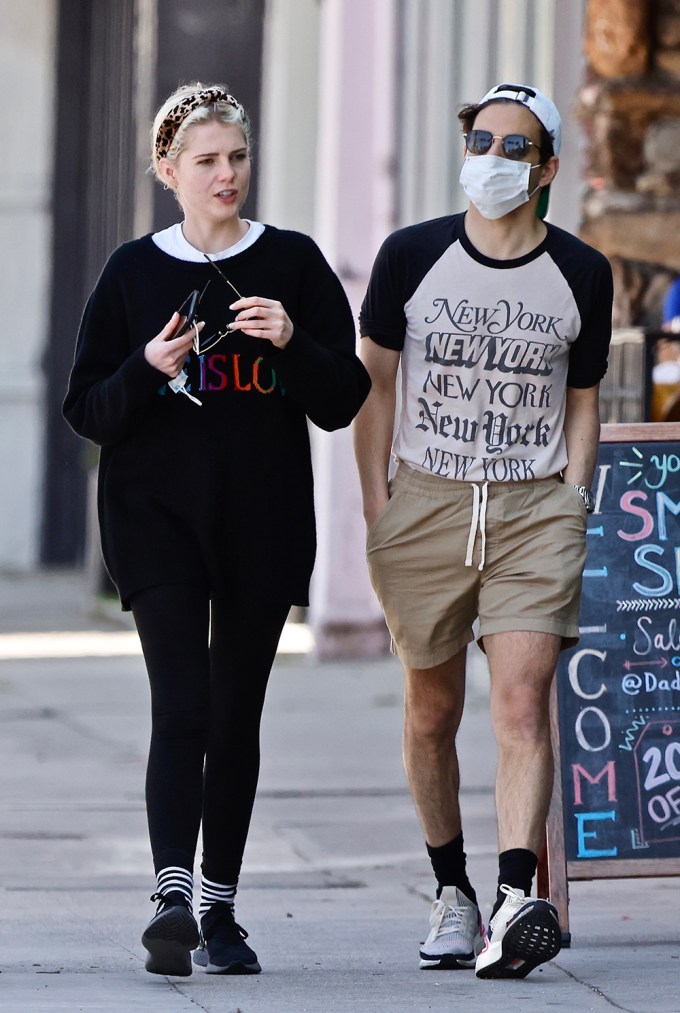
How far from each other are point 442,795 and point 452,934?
0.30 m

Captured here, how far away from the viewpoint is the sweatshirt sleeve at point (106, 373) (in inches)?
162

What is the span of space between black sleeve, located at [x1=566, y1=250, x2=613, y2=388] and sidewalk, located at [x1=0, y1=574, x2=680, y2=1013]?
127cm

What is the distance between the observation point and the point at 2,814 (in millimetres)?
6523

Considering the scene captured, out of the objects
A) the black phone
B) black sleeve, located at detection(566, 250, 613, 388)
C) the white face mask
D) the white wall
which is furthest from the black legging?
the white wall

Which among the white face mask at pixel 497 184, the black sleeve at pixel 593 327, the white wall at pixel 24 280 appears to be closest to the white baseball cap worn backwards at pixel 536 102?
the white face mask at pixel 497 184

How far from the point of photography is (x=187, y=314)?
4.09 metres

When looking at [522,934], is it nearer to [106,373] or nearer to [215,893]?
[215,893]

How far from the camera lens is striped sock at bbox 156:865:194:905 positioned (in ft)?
13.3

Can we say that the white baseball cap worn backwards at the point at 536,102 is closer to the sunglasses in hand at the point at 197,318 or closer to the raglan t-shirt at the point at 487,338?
the raglan t-shirt at the point at 487,338

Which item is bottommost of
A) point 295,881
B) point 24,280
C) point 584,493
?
point 295,881

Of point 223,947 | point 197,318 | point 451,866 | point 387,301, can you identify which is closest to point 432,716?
point 451,866

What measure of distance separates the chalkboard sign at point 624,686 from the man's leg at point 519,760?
1.72 ft

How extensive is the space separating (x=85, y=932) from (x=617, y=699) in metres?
1.37

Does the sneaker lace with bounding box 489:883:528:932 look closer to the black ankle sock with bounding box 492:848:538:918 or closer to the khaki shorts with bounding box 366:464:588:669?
the black ankle sock with bounding box 492:848:538:918
